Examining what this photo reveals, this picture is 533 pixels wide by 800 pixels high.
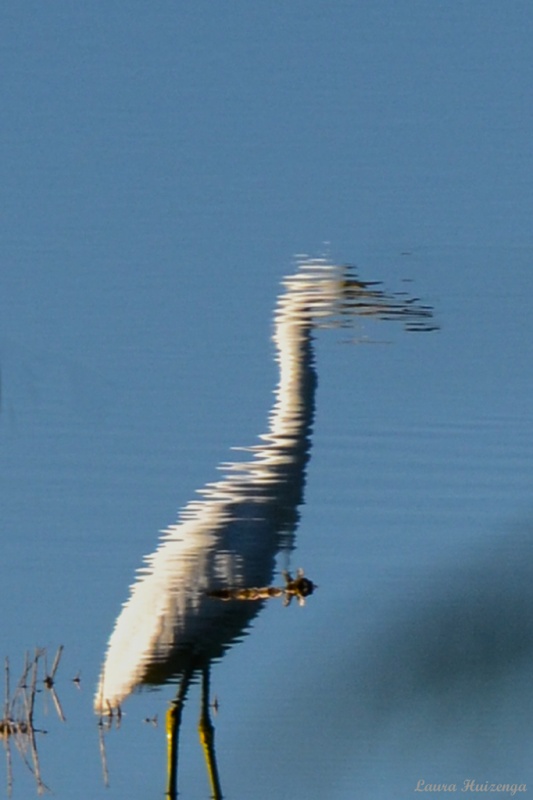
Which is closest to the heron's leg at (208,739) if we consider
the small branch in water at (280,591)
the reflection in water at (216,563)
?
the reflection in water at (216,563)

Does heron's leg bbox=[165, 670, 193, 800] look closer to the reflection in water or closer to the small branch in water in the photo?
the reflection in water

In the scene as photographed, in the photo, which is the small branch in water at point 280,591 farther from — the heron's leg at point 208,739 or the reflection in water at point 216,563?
the heron's leg at point 208,739

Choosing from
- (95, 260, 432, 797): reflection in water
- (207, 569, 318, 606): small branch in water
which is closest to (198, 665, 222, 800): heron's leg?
(95, 260, 432, 797): reflection in water

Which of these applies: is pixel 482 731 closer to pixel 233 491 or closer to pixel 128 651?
pixel 128 651

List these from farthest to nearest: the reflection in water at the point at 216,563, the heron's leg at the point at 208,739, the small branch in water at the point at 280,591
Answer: the small branch in water at the point at 280,591, the reflection in water at the point at 216,563, the heron's leg at the point at 208,739

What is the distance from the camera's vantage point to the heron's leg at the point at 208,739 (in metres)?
2.78

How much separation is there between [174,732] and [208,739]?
0.07 meters

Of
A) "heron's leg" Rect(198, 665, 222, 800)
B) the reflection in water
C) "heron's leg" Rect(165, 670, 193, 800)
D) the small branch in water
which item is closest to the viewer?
"heron's leg" Rect(198, 665, 222, 800)

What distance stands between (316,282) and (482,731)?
4109mm

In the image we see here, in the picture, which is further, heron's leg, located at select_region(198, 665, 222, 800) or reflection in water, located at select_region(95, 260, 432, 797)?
reflection in water, located at select_region(95, 260, 432, 797)

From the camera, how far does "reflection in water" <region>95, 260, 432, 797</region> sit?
11.0ft

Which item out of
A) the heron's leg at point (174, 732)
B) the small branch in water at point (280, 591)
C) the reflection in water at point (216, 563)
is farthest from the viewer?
the small branch in water at point (280, 591)

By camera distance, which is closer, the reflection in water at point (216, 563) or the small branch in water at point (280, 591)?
the reflection in water at point (216, 563)

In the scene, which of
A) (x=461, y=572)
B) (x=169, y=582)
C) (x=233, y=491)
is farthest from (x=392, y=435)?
(x=461, y=572)
